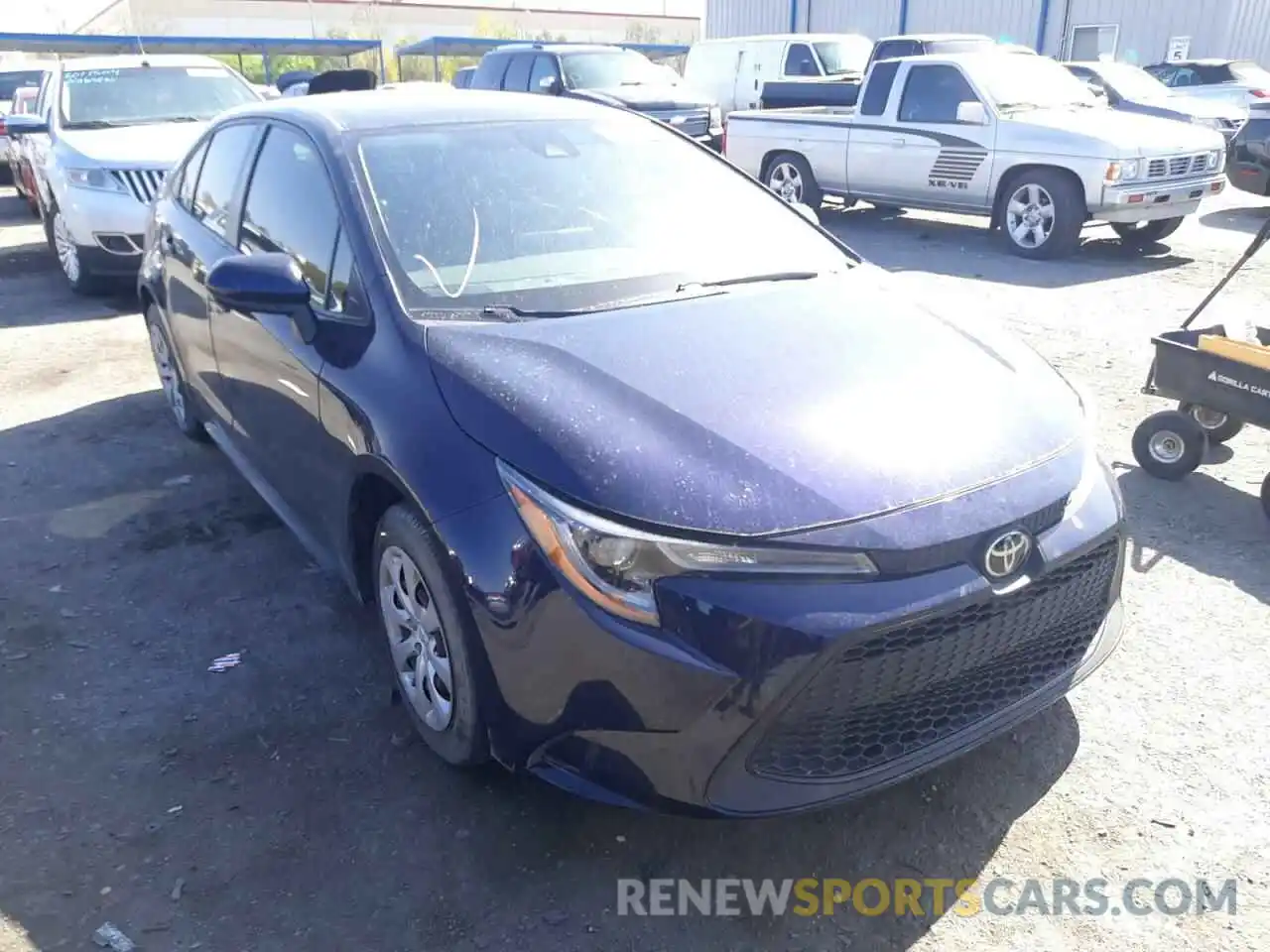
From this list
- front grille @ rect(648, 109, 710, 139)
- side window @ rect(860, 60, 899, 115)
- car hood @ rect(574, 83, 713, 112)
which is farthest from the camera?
front grille @ rect(648, 109, 710, 139)

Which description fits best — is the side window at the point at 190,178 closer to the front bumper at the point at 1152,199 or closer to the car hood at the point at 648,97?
the front bumper at the point at 1152,199

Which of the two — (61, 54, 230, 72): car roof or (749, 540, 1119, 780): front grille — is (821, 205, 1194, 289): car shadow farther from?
(749, 540, 1119, 780): front grille

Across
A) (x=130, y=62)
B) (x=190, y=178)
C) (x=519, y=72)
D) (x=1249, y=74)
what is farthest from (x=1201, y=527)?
(x=1249, y=74)

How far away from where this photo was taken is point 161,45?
83.9 feet

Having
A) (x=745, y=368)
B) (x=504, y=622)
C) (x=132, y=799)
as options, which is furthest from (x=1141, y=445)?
(x=132, y=799)

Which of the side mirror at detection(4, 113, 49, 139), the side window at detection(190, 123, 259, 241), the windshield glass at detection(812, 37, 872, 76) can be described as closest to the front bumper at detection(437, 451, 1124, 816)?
the side window at detection(190, 123, 259, 241)

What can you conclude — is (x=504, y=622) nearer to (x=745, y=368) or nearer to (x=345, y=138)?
(x=745, y=368)

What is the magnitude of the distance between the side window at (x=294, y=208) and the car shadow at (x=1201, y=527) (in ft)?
10.2

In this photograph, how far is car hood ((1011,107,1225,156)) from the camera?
30.1ft

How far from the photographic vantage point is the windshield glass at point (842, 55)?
15977 millimetres

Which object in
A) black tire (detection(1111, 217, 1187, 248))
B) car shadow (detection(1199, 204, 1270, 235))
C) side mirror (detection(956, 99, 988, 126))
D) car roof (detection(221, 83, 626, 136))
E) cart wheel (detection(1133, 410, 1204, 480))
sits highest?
car roof (detection(221, 83, 626, 136))

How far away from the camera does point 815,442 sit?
245 cm

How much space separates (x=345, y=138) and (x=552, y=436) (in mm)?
1606
